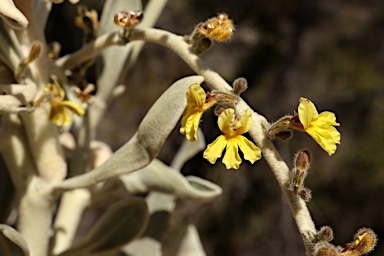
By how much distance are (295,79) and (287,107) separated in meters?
0.20

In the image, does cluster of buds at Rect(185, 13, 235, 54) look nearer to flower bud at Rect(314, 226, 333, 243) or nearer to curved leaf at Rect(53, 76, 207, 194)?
curved leaf at Rect(53, 76, 207, 194)

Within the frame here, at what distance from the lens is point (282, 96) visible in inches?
113

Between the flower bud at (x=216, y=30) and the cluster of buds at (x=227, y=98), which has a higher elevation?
the flower bud at (x=216, y=30)

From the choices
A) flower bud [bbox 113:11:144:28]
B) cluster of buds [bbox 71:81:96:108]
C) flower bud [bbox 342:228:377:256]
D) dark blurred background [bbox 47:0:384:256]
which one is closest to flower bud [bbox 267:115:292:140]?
flower bud [bbox 342:228:377:256]

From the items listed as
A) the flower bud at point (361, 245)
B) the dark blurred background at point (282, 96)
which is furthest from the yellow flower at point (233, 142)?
the dark blurred background at point (282, 96)

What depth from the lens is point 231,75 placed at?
9.07 feet

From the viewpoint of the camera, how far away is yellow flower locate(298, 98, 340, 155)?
0.53m

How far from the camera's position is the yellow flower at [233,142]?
53 cm

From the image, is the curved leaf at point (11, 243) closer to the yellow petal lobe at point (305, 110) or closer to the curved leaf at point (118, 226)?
the curved leaf at point (118, 226)

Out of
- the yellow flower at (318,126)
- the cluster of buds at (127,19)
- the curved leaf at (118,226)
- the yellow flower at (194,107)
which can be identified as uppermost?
the cluster of buds at (127,19)

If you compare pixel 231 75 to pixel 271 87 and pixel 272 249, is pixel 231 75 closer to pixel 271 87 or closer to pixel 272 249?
pixel 271 87

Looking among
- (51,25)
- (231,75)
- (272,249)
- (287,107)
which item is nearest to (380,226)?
(272,249)

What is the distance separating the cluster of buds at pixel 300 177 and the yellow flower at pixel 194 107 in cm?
9

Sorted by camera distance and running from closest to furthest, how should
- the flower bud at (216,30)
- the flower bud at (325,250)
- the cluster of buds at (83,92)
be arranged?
the flower bud at (325,250) < the flower bud at (216,30) < the cluster of buds at (83,92)
